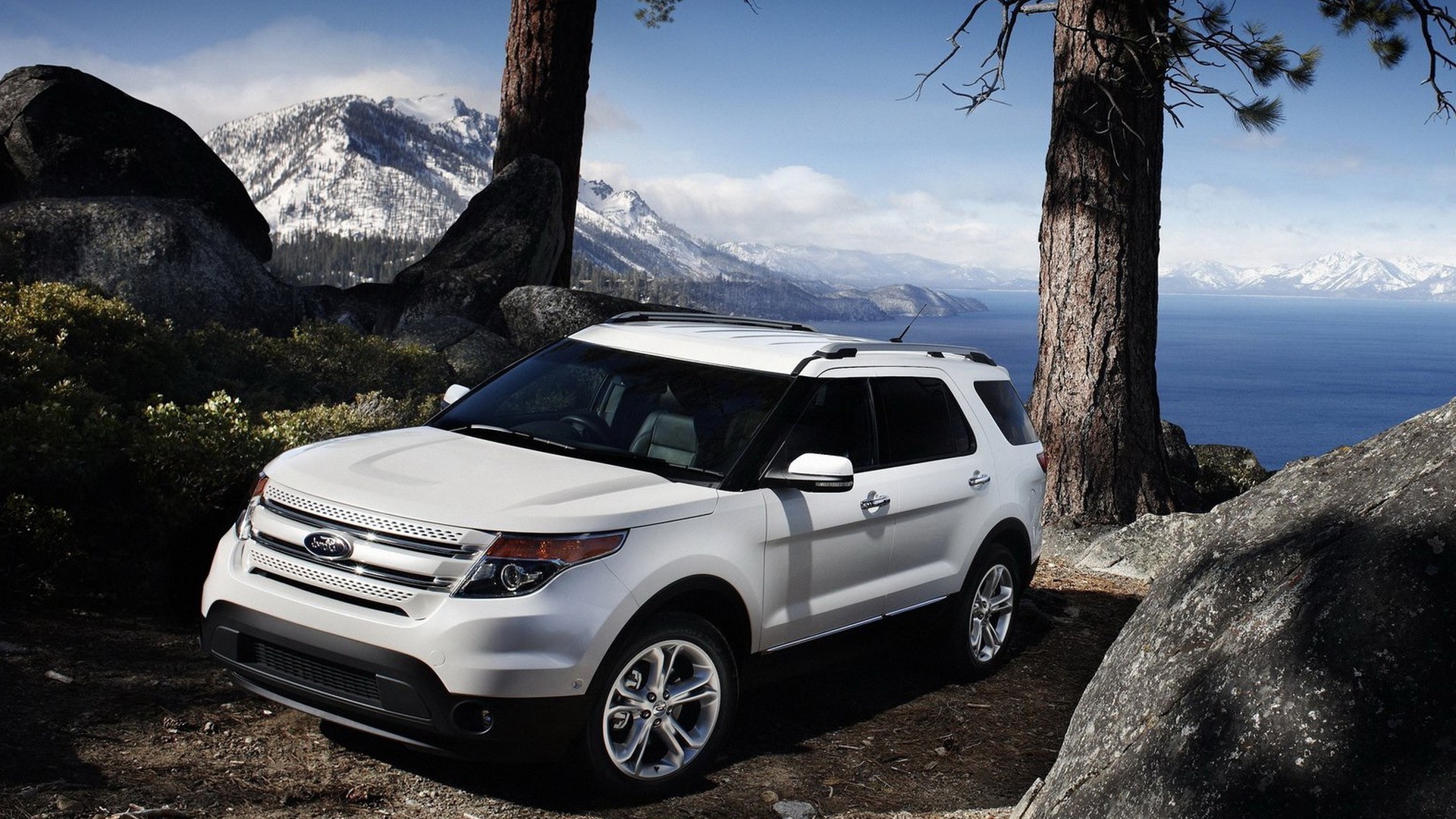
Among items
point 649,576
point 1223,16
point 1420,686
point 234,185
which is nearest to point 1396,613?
point 1420,686

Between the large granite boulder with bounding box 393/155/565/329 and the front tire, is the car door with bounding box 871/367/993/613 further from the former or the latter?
the large granite boulder with bounding box 393/155/565/329

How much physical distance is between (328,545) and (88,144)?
1083cm

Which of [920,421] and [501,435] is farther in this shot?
[920,421]

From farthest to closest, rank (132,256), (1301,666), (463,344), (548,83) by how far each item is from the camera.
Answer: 1. (548,83)
2. (463,344)
3. (132,256)
4. (1301,666)

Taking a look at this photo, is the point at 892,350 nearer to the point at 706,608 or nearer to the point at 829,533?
the point at 829,533

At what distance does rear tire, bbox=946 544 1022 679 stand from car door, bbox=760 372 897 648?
0.87 m

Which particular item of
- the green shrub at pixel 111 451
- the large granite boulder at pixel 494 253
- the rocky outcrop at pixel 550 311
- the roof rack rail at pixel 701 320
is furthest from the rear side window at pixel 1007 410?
the large granite boulder at pixel 494 253

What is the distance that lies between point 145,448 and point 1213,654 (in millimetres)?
5647

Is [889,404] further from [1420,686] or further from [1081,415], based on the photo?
[1081,415]

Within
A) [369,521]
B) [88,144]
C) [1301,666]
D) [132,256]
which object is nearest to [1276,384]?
[88,144]

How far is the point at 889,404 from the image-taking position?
19.8 ft

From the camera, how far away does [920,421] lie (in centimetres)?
623

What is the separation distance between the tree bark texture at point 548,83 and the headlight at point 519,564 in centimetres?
1073

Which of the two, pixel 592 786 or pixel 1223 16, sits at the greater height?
pixel 1223 16
